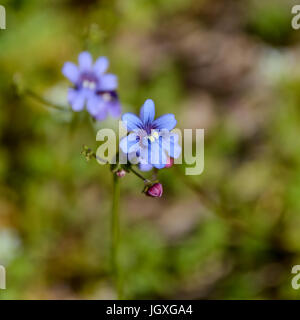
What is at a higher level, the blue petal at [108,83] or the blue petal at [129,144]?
the blue petal at [108,83]

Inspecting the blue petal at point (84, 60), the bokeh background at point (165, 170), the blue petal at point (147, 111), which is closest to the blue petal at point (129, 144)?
the blue petal at point (147, 111)

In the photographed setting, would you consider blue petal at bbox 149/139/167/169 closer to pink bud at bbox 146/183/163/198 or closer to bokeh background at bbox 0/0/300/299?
pink bud at bbox 146/183/163/198

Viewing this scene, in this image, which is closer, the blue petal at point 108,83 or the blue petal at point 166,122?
the blue petal at point 166,122

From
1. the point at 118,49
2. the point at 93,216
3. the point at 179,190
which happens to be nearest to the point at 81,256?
the point at 93,216

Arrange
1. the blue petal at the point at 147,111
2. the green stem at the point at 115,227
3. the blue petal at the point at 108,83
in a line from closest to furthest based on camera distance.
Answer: the blue petal at the point at 147,111 → the green stem at the point at 115,227 → the blue petal at the point at 108,83

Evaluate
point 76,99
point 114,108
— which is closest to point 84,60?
point 76,99

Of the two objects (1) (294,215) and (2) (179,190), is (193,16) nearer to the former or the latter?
(2) (179,190)

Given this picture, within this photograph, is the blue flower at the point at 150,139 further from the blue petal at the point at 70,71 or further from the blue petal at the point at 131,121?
the blue petal at the point at 70,71

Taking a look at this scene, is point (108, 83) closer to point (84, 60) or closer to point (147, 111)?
point (84, 60)
